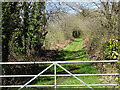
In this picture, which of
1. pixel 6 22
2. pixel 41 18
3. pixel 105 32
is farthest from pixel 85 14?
pixel 6 22

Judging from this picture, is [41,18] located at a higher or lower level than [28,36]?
higher

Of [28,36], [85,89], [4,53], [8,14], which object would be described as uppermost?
[8,14]

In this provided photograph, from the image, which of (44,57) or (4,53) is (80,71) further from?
(4,53)

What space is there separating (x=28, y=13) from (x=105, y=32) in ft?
9.45

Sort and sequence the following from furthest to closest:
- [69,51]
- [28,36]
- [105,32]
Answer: [69,51], [28,36], [105,32]

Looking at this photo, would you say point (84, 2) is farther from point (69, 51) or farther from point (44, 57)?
point (69, 51)

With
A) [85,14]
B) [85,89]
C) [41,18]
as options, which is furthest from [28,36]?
[85,89]

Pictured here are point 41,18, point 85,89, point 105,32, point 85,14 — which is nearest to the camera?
point 85,89

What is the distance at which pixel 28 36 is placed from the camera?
6270 mm

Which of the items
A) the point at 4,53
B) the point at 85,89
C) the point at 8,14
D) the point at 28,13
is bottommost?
the point at 85,89

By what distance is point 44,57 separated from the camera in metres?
6.96

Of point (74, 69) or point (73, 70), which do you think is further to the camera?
point (74, 69)

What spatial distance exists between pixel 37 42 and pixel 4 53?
8.89ft

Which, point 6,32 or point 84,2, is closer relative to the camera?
point 6,32
